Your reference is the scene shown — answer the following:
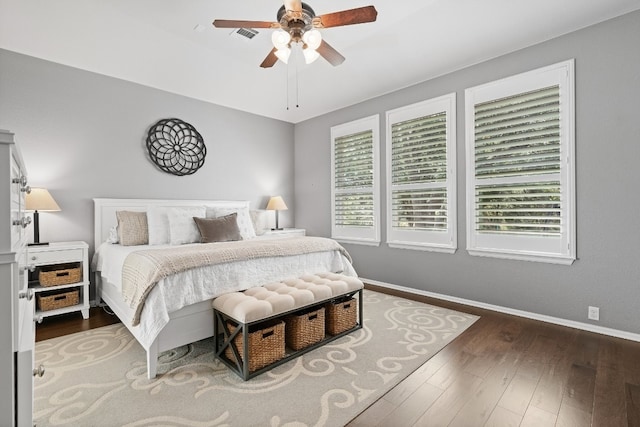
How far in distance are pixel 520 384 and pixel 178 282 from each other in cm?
239

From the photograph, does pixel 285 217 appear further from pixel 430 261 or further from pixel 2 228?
pixel 2 228

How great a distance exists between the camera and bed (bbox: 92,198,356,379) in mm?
2057

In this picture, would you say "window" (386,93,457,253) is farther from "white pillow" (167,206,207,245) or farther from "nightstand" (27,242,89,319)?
"nightstand" (27,242,89,319)

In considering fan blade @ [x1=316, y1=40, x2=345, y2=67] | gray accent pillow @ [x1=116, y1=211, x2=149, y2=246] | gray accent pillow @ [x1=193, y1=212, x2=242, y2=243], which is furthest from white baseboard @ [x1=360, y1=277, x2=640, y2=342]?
gray accent pillow @ [x1=116, y1=211, x2=149, y2=246]

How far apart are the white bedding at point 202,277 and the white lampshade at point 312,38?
5.81 ft

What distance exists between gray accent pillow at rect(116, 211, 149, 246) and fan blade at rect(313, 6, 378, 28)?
2748mm

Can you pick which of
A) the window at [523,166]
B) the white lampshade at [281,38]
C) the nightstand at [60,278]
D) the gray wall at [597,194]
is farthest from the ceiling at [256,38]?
the nightstand at [60,278]

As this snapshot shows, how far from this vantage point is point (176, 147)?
4258 millimetres

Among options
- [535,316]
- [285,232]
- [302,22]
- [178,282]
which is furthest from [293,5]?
[535,316]

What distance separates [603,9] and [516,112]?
964 mm

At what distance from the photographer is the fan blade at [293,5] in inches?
81.1

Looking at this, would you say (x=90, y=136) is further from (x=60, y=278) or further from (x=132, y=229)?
(x=60, y=278)

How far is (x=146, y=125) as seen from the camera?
4008mm

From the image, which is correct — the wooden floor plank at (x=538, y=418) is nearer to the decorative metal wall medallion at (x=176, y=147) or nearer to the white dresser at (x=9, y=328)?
the white dresser at (x=9, y=328)
